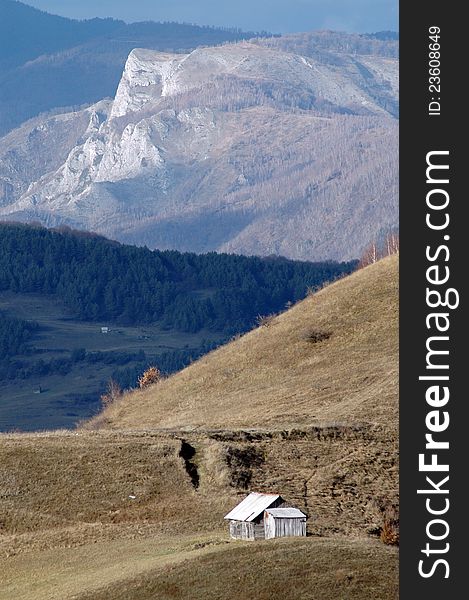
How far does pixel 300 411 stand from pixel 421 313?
149 ft

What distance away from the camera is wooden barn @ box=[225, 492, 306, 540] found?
41156 millimetres

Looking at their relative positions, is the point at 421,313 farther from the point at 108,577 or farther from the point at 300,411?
the point at 300,411

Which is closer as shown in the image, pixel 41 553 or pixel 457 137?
pixel 457 137

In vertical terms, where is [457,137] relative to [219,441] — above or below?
above

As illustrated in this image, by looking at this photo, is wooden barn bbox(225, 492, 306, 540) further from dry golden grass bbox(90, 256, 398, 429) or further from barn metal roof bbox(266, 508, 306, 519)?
dry golden grass bbox(90, 256, 398, 429)

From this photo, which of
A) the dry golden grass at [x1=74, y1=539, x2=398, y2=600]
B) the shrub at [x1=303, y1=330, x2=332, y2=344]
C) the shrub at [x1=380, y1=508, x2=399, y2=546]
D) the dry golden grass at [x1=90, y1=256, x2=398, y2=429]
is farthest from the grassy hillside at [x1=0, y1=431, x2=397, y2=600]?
the shrub at [x1=303, y1=330, x2=332, y2=344]

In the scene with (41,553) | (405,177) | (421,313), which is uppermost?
(405,177)

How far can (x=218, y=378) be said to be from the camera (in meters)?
87.2

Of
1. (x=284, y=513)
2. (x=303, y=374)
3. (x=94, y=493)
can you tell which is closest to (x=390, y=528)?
(x=284, y=513)

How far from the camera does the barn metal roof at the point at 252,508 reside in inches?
1644

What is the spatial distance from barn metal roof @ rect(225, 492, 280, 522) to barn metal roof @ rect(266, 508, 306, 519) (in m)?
0.40

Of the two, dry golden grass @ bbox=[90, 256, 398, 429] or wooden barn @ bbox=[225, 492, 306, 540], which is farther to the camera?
dry golden grass @ bbox=[90, 256, 398, 429]

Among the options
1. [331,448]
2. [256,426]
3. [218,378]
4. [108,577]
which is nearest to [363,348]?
[218,378]

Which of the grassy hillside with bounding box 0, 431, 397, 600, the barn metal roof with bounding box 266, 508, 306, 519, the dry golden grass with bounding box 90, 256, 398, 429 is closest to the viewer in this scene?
the grassy hillside with bounding box 0, 431, 397, 600
